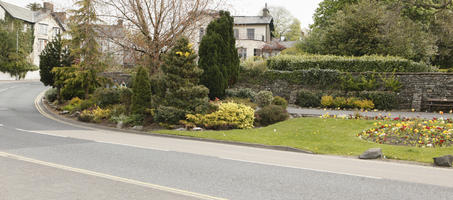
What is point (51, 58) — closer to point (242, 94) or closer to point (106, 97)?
point (106, 97)

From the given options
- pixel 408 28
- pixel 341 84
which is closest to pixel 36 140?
pixel 341 84

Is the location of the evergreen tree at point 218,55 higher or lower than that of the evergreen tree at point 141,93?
higher

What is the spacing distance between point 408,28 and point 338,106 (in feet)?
41.7

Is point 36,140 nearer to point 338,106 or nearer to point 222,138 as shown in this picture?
point 222,138

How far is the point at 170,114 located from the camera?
1653 centimetres

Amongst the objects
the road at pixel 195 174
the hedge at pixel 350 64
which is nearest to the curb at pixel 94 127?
the road at pixel 195 174

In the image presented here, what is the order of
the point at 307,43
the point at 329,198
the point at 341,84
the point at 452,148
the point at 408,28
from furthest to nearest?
the point at 307,43 < the point at 408,28 < the point at 341,84 < the point at 452,148 < the point at 329,198

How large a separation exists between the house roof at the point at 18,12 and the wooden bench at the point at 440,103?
57801 millimetres

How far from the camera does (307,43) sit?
35156 millimetres

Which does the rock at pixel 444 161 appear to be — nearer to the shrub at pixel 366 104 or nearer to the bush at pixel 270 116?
the bush at pixel 270 116

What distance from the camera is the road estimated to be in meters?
6.20

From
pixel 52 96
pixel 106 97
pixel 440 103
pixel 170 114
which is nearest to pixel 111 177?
pixel 170 114

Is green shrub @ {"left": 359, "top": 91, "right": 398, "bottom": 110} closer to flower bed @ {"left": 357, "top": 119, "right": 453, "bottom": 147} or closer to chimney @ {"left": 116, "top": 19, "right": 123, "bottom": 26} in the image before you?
flower bed @ {"left": 357, "top": 119, "right": 453, "bottom": 147}

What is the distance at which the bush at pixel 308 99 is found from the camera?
74.5 feet
